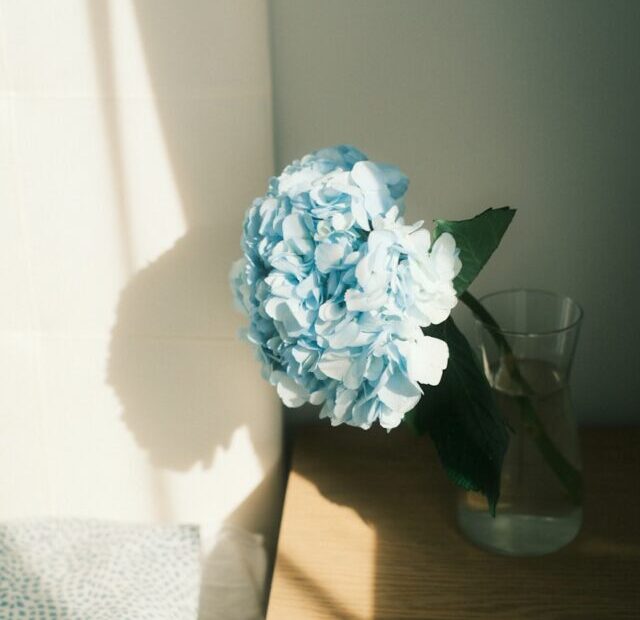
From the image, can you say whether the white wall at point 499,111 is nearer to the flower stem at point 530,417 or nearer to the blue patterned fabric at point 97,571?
the flower stem at point 530,417

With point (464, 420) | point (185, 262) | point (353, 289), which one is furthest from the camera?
point (185, 262)

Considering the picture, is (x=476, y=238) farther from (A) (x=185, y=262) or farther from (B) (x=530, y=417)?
(A) (x=185, y=262)

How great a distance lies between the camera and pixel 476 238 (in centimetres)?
70

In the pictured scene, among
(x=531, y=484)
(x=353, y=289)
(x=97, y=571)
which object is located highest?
(x=353, y=289)

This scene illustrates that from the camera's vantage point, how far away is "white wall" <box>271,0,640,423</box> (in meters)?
0.87

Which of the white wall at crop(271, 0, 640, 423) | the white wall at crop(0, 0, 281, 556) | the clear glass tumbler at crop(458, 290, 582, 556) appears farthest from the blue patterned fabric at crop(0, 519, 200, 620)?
the white wall at crop(271, 0, 640, 423)

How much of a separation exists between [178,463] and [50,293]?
0.82 feet

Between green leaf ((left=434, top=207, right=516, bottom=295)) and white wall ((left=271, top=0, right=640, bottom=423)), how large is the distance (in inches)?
9.6

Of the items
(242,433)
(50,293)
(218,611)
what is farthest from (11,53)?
(218,611)

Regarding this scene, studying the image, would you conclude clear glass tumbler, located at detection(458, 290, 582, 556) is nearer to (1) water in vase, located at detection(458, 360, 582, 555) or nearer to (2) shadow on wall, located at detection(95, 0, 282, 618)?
(1) water in vase, located at detection(458, 360, 582, 555)

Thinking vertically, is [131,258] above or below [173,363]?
above

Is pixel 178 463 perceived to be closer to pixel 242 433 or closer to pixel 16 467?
pixel 242 433

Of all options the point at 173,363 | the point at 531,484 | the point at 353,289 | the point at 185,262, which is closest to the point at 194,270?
the point at 185,262

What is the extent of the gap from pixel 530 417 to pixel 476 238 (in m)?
0.21
